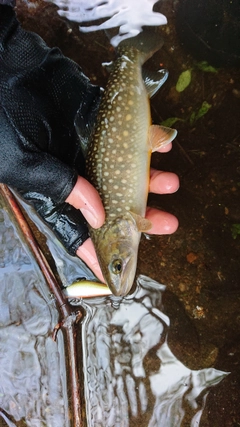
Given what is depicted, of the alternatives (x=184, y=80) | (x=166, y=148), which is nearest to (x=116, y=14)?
(x=184, y=80)

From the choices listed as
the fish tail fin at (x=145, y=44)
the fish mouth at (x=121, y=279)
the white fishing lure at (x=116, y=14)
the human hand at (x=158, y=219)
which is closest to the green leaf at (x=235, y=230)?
the human hand at (x=158, y=219)

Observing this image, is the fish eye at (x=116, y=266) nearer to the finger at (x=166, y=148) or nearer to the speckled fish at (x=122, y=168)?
the speckled fish at (x=122, y=168)

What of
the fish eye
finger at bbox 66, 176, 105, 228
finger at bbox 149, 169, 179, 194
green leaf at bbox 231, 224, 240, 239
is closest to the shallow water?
green leaf at bbox 231, 224, 240, 239

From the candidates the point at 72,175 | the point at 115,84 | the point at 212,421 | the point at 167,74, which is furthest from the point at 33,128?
the point at 212,421

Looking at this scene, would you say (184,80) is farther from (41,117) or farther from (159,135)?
(41,117)

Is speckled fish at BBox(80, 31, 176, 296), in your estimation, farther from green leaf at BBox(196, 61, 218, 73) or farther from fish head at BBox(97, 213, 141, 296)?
green leaf at BBox(196, 61, 218, 73)

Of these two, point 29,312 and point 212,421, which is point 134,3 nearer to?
point 29,312
